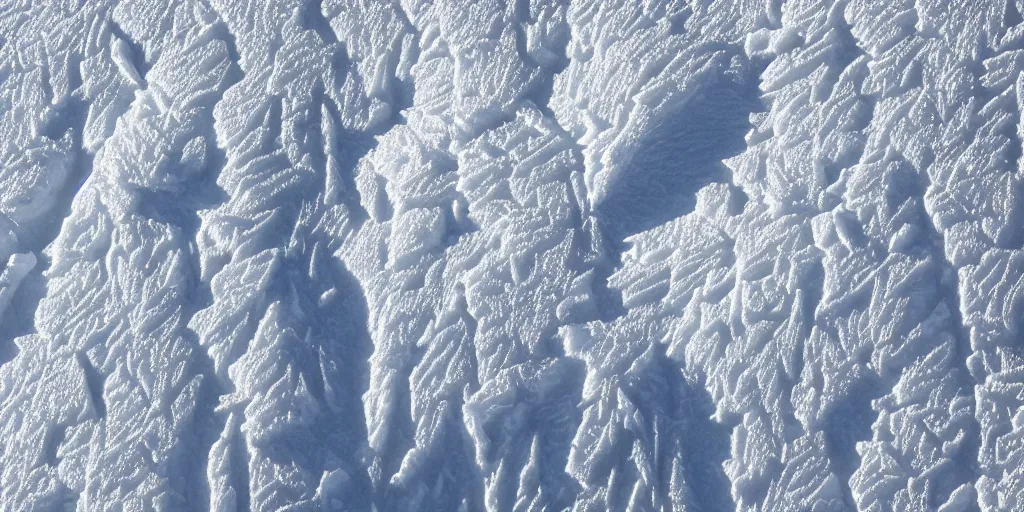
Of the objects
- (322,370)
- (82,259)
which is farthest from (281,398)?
(82,259)

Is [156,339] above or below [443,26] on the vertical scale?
below

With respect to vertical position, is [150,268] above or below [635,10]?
below

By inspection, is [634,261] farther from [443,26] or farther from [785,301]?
[443,26]

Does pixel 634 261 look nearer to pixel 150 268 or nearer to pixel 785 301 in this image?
pixel 785 301

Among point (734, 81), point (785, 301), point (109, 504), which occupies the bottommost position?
point (109, 504)

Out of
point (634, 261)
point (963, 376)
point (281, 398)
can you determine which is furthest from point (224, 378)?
point (963, 376)
